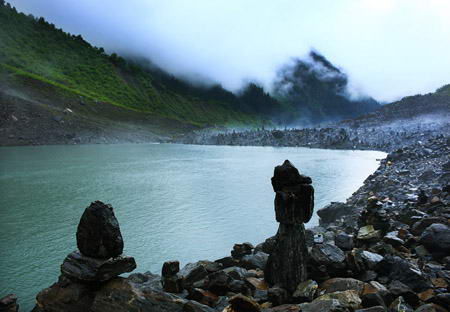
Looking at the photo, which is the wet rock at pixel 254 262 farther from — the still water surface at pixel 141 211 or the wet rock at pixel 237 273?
the still water surface at pixel 141 211

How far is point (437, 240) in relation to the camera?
8.52 meters

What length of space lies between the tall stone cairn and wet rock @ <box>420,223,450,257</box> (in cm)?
354

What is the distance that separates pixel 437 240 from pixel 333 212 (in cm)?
989

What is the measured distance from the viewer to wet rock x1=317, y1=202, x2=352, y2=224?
59.0ft

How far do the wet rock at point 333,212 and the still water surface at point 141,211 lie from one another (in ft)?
3.10

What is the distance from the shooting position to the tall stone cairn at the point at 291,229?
7586 millimetres

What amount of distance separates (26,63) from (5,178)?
14495 cm

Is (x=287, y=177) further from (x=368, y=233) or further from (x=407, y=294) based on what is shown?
(x=368, y=233)

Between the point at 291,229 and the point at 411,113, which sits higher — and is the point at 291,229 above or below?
below

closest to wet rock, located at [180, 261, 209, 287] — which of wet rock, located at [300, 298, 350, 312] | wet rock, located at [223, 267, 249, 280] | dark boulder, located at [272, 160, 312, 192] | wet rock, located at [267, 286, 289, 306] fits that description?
A: wet rock, located at [223, 267, 249, 280]

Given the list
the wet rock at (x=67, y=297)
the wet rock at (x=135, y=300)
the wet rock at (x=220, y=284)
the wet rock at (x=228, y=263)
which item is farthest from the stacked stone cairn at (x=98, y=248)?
the wet rock at (x=228, y=263)

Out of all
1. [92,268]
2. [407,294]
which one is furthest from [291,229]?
[92,268]

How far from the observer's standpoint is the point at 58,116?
102 metres

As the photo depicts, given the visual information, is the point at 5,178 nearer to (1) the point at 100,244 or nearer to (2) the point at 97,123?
(1) the point at 100,244
